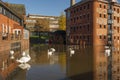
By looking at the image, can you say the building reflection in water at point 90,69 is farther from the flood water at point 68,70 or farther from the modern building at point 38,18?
the modern building at point 38,18

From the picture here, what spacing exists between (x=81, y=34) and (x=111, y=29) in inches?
337

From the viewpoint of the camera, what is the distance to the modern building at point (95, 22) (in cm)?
5922

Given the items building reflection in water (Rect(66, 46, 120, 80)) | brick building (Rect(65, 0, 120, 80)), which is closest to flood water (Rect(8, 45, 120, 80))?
building reflection in water (Rect(66, 46, 120, 80))

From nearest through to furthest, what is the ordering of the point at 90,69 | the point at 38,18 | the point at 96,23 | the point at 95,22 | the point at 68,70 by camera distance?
the point at 68,70 → the point at 90,69 → the point at 95,22 → the point at 96,23 → the point at 38,18

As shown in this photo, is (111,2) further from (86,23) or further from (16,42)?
(16,42)

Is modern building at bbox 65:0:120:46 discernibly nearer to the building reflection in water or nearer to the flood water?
the building reflection in water

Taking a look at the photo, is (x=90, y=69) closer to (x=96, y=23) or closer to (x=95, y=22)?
(x=95, y=22)

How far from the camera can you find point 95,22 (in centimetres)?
5916

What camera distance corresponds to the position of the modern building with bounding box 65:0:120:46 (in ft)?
194

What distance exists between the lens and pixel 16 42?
131 feet

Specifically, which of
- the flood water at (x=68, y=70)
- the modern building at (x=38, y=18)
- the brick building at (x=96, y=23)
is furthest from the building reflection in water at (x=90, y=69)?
the modern building at (x=38, y=18)

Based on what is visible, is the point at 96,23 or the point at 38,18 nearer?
the point at 96,23

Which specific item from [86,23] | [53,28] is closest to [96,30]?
[86,23]

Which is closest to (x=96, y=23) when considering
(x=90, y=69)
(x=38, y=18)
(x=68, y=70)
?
(x=90, y=69)
